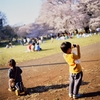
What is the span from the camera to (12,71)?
21.0ft

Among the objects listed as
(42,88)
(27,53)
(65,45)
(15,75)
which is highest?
Answer: (65,45)

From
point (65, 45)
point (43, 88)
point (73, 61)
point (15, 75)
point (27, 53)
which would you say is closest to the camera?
point (65, 45)

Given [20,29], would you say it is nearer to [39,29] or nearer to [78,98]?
[39,29]

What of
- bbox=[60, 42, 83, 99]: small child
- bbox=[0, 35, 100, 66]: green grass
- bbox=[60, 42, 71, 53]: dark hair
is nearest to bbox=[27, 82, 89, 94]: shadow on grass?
bbox=[60, 42, 83, 99]: small child

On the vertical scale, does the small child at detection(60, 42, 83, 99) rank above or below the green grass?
above

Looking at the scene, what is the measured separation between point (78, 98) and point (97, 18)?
34.2 meters

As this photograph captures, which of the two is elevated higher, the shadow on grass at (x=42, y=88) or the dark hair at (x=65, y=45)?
the dark hair at (x=65, y=45)

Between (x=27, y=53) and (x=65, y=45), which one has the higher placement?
(x=65, y=45)

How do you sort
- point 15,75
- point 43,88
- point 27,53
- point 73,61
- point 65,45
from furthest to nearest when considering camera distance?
point 27,53 → point 43,88 → point 15,75 → point 73,61 → point 65,45

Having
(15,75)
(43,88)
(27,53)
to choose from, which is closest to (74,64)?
(43,88)

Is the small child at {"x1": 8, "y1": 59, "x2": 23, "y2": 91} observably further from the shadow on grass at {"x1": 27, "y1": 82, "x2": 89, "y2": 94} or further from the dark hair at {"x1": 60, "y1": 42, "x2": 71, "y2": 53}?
the dark hair at {"x1": 60, "y1": 42, "x2": 71, "y2": 53}

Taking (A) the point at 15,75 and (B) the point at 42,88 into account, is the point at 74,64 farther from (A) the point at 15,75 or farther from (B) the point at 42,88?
(A) the point at 15,75

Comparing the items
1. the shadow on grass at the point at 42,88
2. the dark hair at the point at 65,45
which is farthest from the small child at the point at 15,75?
the dark hair at the point at 65,45

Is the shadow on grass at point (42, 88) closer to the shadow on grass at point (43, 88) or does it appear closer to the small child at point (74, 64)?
the shadow on grass at point (43, 88)
